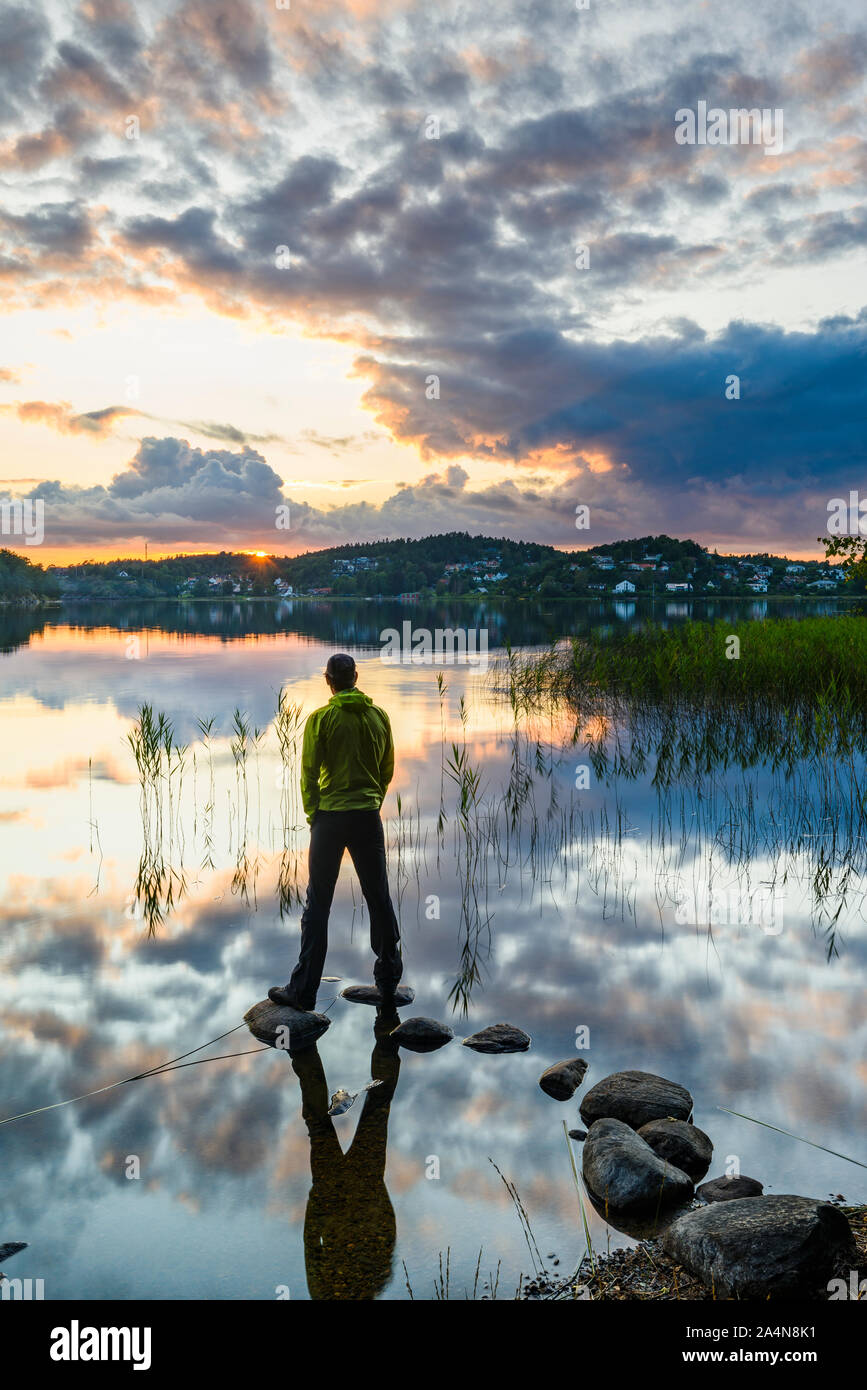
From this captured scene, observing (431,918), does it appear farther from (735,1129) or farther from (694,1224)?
(694,1224)

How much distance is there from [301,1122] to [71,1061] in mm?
2227

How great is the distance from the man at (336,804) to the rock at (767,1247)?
385 centimetres

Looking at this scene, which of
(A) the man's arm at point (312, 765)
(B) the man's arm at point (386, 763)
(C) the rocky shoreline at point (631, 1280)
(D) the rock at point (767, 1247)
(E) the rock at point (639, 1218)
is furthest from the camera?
(B) the man's arm at point (386, 763)

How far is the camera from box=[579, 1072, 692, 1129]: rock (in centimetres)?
612

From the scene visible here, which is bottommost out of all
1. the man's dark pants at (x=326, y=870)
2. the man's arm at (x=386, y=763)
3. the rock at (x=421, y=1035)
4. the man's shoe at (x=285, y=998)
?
the rock at (x=421, y=1035)

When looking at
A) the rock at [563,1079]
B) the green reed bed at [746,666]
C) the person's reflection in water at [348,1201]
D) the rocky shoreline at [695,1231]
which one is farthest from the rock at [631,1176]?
the green reed bed at [746,666]

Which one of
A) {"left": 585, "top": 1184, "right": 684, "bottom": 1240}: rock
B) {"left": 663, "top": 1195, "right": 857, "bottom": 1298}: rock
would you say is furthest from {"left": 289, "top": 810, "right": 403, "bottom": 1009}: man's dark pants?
{"left": 663, "top": 1195, "right": 857, "bottom": 1298}: rock

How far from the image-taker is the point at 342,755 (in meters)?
7.64

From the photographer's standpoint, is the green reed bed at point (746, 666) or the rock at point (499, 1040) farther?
the green reed bed at point (746, 666)

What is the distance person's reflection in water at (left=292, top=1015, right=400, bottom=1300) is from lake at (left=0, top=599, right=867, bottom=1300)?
19 mm

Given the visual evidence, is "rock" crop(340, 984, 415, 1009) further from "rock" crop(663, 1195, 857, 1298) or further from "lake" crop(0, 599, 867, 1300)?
"rock" crop(663, 1195, 857, 1298)

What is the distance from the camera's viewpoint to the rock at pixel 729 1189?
5.32 meters

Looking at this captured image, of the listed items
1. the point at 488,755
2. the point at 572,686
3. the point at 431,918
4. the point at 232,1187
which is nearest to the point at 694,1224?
the point at 232,1187

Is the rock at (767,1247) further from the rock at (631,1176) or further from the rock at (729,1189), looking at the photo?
the rock at (729,1189)
